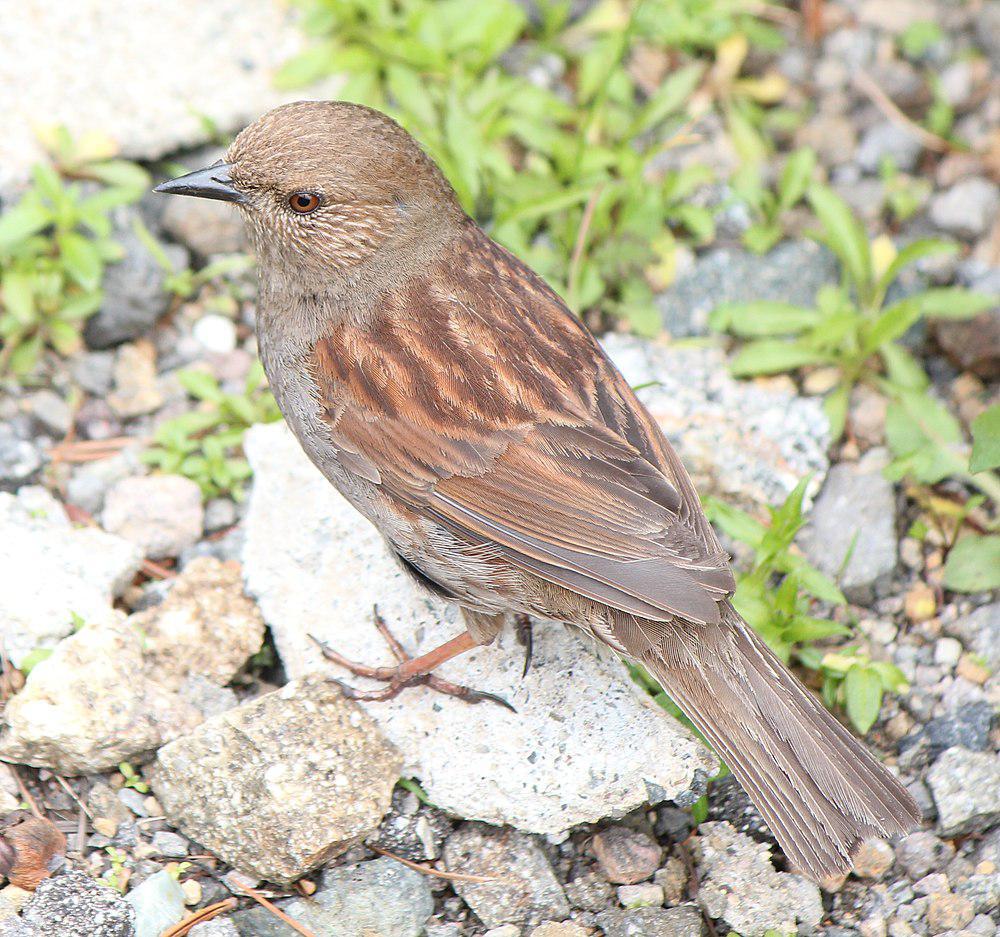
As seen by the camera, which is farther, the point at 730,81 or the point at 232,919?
the point at 730,81

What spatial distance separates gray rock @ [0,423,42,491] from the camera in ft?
17.8

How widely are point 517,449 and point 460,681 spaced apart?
0.95 m

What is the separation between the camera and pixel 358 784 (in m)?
4.46

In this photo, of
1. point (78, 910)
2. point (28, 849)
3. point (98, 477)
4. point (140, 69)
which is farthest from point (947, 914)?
point (140, 69)

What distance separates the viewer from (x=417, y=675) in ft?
15.8

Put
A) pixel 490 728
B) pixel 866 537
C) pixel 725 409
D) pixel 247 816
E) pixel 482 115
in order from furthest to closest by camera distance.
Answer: pixel 482 115, pixel 725 409, pixel 866 537, pixel 490 728, pixel 247 816

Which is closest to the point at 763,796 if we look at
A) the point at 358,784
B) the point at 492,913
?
A: the point at 492,913

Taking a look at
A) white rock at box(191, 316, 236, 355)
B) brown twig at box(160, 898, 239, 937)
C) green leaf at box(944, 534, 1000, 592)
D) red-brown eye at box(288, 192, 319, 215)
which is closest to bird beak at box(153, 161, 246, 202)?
red-brown eye at box(288, 192, 319, 215)

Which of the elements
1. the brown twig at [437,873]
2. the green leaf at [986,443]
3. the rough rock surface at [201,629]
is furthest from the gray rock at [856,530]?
the rough rock surface at [201,629]

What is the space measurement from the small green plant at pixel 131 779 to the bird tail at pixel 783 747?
69.2 inches

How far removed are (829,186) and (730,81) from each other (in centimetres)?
77

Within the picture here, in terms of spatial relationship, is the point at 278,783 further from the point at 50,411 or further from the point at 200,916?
the point at 50,411

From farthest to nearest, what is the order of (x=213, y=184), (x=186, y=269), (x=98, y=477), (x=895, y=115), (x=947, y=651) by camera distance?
1. (x=895, y=115)
2. (x=186, y=269)
3. (x=98, y=477)
4. (x=947, y=651)
5. (x=213, y=184)

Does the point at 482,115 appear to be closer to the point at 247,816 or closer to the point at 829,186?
the point at 829,186
